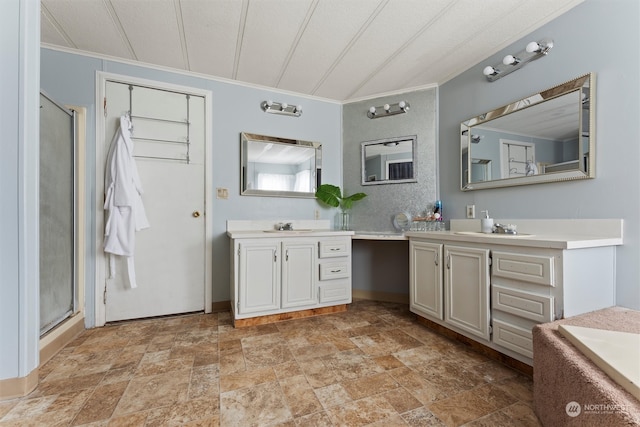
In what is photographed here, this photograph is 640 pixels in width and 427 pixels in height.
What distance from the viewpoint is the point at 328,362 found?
167cm

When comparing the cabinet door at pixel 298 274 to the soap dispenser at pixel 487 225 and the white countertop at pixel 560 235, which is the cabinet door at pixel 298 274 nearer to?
the white countertop at pixel 560 235

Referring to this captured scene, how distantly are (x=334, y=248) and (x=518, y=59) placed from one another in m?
2.13

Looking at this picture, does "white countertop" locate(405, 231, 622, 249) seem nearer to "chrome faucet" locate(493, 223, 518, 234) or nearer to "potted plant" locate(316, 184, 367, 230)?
"chrome faucet" locate(493, 223, 518, 234)

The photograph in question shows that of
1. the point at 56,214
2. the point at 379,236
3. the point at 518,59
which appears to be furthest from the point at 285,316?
the point at 518,59

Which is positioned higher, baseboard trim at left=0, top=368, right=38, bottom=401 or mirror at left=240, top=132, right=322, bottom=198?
mirror at left=240, top=132, right=322, bottom=198

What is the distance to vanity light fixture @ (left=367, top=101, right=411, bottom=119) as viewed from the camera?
2.83m

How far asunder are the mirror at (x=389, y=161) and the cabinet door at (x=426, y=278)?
88 cm

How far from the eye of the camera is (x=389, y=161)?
9.61 feet

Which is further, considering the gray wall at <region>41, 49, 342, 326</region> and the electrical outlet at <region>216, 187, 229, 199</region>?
the electrical outlet at <region>216, 187, 229, 199</region>

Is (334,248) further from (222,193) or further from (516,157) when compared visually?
(516,157)

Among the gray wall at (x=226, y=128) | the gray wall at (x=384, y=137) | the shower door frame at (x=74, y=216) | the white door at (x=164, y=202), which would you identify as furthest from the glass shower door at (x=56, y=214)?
the gray wall at (x=384, y=137)

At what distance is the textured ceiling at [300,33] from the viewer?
67.9 inches

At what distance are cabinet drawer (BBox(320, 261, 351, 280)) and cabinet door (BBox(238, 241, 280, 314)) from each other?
1.48ft

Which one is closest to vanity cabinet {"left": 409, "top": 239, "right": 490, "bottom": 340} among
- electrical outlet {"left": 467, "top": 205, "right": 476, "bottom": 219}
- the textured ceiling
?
electrical outlet {"left": 467, "top": 205, "right": 476, "bottom": 219}
